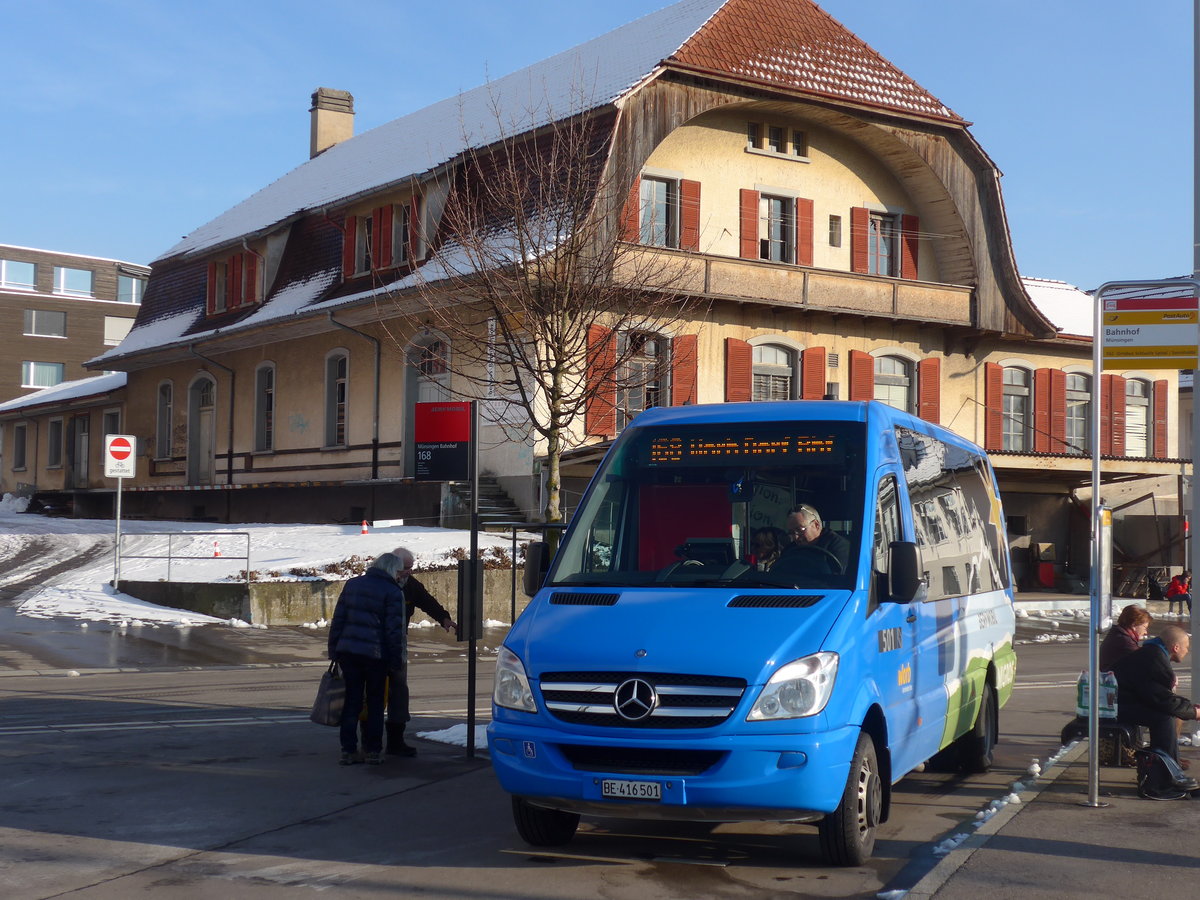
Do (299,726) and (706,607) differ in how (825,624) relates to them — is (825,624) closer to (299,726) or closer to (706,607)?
(706,607)

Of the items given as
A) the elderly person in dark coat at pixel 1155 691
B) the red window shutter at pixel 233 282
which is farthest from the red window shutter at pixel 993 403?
the elderly person in dark coat at pixel 1155 691

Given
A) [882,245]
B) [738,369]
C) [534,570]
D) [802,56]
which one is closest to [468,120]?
[802,56]

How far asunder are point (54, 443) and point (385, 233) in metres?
24.8

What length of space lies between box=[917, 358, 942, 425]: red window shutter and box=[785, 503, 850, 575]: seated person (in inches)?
1062

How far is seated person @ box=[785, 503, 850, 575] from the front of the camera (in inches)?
308

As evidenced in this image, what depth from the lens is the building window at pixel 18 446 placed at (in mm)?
55625

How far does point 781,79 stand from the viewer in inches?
1233

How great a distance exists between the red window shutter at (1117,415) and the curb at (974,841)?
29.5 m

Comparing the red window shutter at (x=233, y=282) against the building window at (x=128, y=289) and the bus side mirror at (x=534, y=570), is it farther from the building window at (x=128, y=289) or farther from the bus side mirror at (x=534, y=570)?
the building window at (x=128, y=289)

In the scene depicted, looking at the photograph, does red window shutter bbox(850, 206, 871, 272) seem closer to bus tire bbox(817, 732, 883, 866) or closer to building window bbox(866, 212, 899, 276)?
building window bbox(866, 212, 899, 276)

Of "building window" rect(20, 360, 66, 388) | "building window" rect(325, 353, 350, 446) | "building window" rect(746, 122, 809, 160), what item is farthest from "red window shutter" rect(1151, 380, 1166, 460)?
"building window" rect(20, 360, 66, 388)

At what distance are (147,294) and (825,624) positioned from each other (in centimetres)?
4000

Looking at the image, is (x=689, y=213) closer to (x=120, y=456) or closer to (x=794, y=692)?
(x=120, y=456)

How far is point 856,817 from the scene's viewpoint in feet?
23.9
